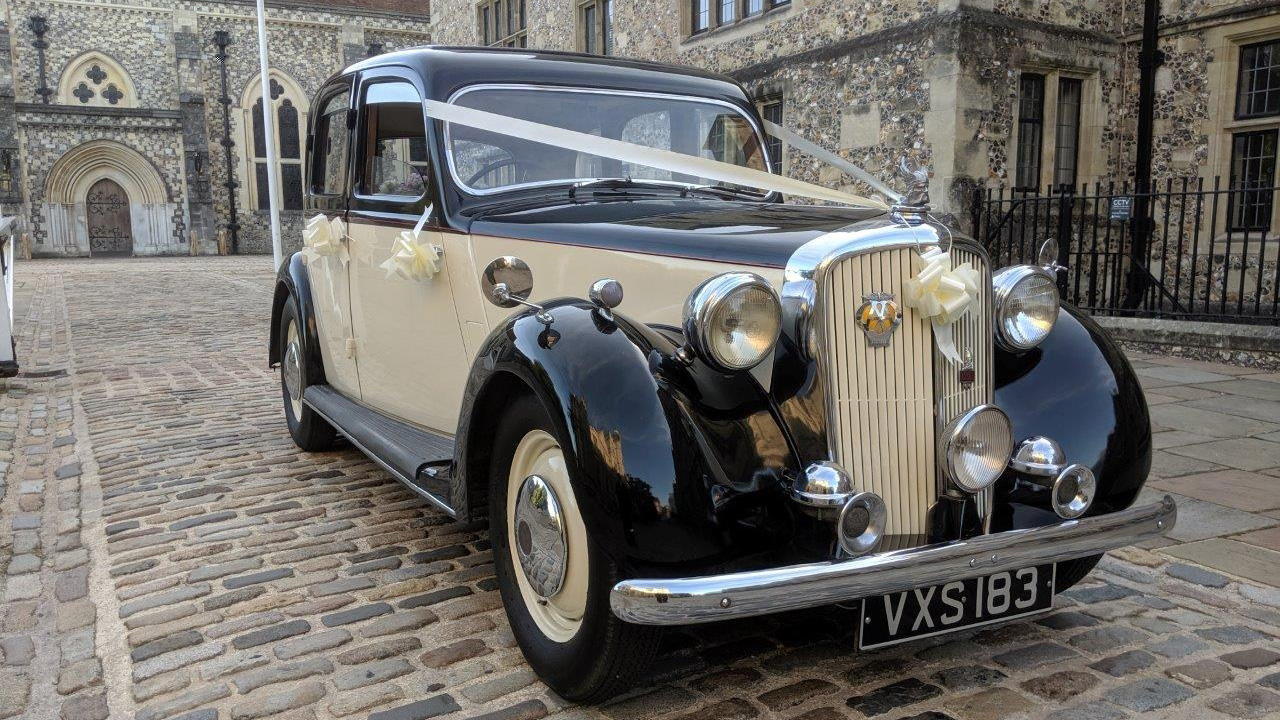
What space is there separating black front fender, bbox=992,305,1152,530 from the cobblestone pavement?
50 centimetres

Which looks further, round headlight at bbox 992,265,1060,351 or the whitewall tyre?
the whitewall tyre

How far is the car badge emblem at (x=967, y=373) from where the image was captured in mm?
2537

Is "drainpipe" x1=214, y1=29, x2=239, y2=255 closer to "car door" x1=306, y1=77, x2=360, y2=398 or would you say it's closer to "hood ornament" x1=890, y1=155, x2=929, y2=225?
"car door" x1=306, y1=77, x2=360, y2=398

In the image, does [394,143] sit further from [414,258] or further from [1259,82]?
[1259,82]

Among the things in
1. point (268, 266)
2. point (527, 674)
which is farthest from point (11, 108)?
point (527, 674)

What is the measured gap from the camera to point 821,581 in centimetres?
202

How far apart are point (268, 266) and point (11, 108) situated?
12809 millimetres

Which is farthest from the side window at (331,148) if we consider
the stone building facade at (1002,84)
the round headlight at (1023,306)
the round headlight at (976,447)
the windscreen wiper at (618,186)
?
the stone building facade at (1002,84)

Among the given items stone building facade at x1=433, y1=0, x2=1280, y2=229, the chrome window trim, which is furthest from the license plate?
stone building facade at x1=433, y1=0, x2=1280, y2=229

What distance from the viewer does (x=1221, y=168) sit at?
11.0 metres

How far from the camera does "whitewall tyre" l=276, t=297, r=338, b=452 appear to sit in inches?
199

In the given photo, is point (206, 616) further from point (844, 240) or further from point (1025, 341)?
point (1025, 341)

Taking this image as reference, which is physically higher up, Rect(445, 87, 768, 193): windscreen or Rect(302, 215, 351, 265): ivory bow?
Rect(445, 87, 768, 193): windscreen

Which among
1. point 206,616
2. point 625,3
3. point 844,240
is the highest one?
point 625,3
